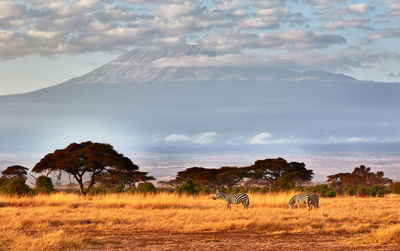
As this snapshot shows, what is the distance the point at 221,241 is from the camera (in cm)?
1516

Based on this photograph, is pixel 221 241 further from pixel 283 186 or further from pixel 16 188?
pixel 283 186

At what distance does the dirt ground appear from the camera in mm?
14164

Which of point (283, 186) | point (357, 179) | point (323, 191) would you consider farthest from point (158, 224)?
point (357, 179)

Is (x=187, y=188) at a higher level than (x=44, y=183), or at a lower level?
lower

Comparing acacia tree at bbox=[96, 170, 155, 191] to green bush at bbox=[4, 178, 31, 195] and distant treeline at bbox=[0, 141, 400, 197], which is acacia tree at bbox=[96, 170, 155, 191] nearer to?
distant treeline at bbox=[0, 141, 400, 197]

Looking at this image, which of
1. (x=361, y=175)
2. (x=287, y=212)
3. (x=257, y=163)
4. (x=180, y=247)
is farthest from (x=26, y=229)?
(x=361, y=175)

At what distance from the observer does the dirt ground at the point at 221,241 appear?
46.5 feet

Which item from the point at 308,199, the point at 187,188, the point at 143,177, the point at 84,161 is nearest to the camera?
the point at 308,199

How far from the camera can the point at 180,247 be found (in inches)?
557

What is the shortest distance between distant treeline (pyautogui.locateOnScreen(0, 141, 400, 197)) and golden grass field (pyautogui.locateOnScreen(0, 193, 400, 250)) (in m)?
6.72

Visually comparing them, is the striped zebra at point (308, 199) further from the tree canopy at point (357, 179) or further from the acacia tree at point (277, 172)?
the tree canopy at point (357, 179)

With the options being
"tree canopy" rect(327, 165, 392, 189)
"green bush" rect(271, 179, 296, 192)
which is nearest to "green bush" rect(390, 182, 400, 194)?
"green bush" rect(271, 179, 296, 192)

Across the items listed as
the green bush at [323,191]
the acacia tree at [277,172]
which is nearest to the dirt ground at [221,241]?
the green bush at [323,191]

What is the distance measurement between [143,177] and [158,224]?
25092 millimetres
